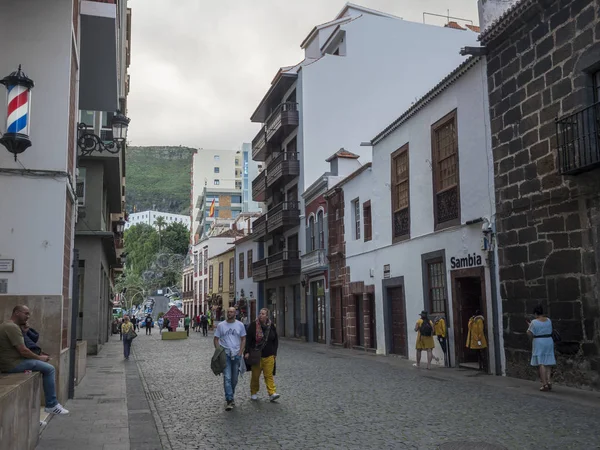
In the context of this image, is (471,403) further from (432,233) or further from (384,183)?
(384,183)

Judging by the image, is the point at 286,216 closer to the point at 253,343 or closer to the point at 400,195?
the point at 400,195

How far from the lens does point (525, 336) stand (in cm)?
1334

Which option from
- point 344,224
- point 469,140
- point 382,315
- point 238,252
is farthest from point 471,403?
point 238,252

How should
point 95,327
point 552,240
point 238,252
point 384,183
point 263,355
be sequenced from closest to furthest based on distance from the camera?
point 263,355 → point 552,240 → point 384,183 → point 95,327 → point 238,252

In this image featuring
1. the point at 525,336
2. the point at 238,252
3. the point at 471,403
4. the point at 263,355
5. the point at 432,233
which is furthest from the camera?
the point at 238,252

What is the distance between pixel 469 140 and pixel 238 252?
3722cm

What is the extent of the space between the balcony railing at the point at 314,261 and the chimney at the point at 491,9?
15.8m

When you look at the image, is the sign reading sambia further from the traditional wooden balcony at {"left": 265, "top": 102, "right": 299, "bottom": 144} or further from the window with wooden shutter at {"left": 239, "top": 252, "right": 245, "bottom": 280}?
the window with wooden shutter at {"left": 239, "top": 252, "right": 245, "bottom": 280}

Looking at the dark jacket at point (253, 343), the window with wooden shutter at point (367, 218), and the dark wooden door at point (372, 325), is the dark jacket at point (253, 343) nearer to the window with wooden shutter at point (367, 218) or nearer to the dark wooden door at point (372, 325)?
the dark wooden door at point (372, 325)

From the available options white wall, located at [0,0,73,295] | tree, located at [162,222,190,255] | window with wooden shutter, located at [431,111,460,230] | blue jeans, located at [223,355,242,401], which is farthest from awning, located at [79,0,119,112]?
tree, located at [162,222,190,255]

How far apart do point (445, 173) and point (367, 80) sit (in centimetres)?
1791

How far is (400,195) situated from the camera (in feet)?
68.3

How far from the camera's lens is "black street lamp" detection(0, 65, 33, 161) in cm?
834

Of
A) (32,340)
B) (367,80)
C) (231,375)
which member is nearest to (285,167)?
(367,80)
